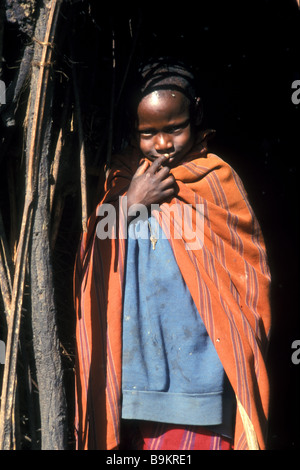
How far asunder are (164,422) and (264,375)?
1.03 feet

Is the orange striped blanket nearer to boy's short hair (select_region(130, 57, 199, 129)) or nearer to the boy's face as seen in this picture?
the boy's face

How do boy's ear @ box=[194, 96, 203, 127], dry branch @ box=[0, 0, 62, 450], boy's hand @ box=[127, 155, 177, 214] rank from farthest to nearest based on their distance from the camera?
boy's ear @ box=[194, 96, 203, 127]
boy's hand @ box=[127, 155, 177, 214]
dry branch @ box=[0, 0, 62, 450]

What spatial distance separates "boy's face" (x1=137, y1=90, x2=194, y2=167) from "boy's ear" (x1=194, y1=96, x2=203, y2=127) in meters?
0.06

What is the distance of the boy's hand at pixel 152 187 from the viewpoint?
186 centimetres

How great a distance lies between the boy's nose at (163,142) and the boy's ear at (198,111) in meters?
0.13

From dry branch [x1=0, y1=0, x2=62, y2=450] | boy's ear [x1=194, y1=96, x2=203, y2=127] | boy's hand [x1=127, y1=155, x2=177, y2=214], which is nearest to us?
dry branch [x1=0, y1=0, x2=62, y2=450]

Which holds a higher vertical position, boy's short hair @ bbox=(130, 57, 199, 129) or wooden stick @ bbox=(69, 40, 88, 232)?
boy's short hair @ bbox=(130, 57, 199, 129)

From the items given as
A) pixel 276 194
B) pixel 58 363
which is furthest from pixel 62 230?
pixel 276 194

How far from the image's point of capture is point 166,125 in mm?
1913

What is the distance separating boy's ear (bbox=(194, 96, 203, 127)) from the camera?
6.53ft

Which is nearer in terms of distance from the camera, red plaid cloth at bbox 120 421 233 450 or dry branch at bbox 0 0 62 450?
dry branch at bbox 0 0 62 450

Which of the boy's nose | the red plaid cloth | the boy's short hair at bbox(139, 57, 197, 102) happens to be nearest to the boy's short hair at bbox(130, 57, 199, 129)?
the boy's short hair at bbox(139, 57, 197, 102)

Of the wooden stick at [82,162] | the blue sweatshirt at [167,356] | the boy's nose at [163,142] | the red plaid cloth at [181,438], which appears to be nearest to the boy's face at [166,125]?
the boy's nose at [163,142]

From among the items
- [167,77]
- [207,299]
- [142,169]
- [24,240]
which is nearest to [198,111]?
[167,77]
